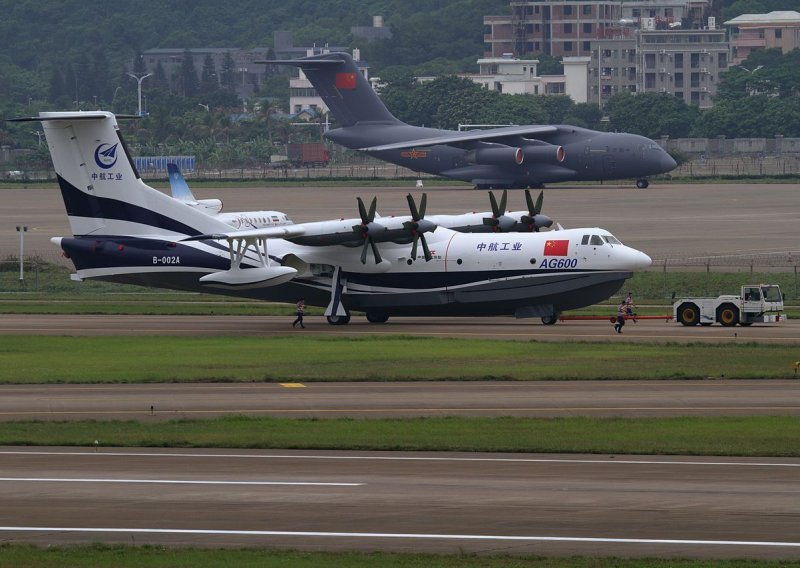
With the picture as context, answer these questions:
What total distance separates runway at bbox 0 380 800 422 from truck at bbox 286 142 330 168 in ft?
460

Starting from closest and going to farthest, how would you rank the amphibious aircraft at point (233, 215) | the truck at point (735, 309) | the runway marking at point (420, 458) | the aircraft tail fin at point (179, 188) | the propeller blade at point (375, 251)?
1. the runway marking at point (420, 458)
2. the truck at point (735, 309)
3. the propeller blade at point (375, 251)
4. the amphibious aircraft at point (233, 215)
5. the aircraft tail fin at point (179, 188)

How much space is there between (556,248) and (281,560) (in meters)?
30.5

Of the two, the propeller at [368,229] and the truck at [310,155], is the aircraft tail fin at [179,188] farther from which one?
the truck at [310,155]

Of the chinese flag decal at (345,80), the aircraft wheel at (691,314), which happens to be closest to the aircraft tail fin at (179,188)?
the aircraft wheel at (691,314)

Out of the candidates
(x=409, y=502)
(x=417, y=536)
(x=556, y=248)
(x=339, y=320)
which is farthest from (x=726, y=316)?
(x=417, y=536)

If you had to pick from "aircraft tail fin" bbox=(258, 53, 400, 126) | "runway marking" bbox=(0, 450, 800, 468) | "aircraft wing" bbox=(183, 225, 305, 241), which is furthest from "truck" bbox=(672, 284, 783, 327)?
"aircraft tail fin" bbox=(258, 53, 400, 126)

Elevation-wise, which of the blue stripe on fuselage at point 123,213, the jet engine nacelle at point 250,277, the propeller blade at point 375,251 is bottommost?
the jet engine nacelle at point 250,277

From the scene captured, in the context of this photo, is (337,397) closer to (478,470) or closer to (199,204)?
(478,470)

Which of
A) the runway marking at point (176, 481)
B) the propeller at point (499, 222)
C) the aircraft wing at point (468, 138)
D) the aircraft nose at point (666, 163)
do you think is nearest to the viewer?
the runway marking at point (176, 481)

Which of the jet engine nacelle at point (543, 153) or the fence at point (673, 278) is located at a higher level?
the jet engine nacelle at point (543, 153)

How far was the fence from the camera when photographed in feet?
192

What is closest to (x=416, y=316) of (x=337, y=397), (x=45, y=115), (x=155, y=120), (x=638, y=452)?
(x=45, y=115)

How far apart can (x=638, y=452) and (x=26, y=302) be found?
38.4 m

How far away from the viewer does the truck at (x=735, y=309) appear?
46.8 metres
